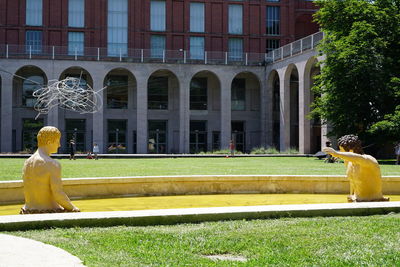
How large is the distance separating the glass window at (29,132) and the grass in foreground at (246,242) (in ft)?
159

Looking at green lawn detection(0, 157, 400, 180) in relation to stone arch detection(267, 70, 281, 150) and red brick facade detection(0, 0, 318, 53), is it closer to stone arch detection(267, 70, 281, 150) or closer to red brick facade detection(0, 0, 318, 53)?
stone arch detection(267, 70, 281, 150)

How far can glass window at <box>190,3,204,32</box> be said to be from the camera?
57688 mm

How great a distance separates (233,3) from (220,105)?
11.1m

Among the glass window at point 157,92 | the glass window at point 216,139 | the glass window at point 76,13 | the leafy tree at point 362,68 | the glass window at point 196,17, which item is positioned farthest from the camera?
the glass window at point 196,17

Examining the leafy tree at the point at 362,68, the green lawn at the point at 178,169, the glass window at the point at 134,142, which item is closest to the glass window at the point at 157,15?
the glass window at the point at 134,142

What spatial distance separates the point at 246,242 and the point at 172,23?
5236 cm

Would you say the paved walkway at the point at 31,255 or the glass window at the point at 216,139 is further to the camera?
the glass window at the point at 216,139

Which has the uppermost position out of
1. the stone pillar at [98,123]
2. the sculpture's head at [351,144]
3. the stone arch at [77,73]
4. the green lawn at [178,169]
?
the stone arch at [77,73]

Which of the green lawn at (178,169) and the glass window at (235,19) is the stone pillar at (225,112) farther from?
the green lawn at (178,169)

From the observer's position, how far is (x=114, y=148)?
55.3 m

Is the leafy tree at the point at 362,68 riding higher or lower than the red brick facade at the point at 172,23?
lower

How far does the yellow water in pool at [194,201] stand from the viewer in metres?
10.6

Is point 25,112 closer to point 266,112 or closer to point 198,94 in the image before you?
point 198,94

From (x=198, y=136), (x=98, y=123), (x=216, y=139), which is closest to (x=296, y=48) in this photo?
(x=216, y=139)
